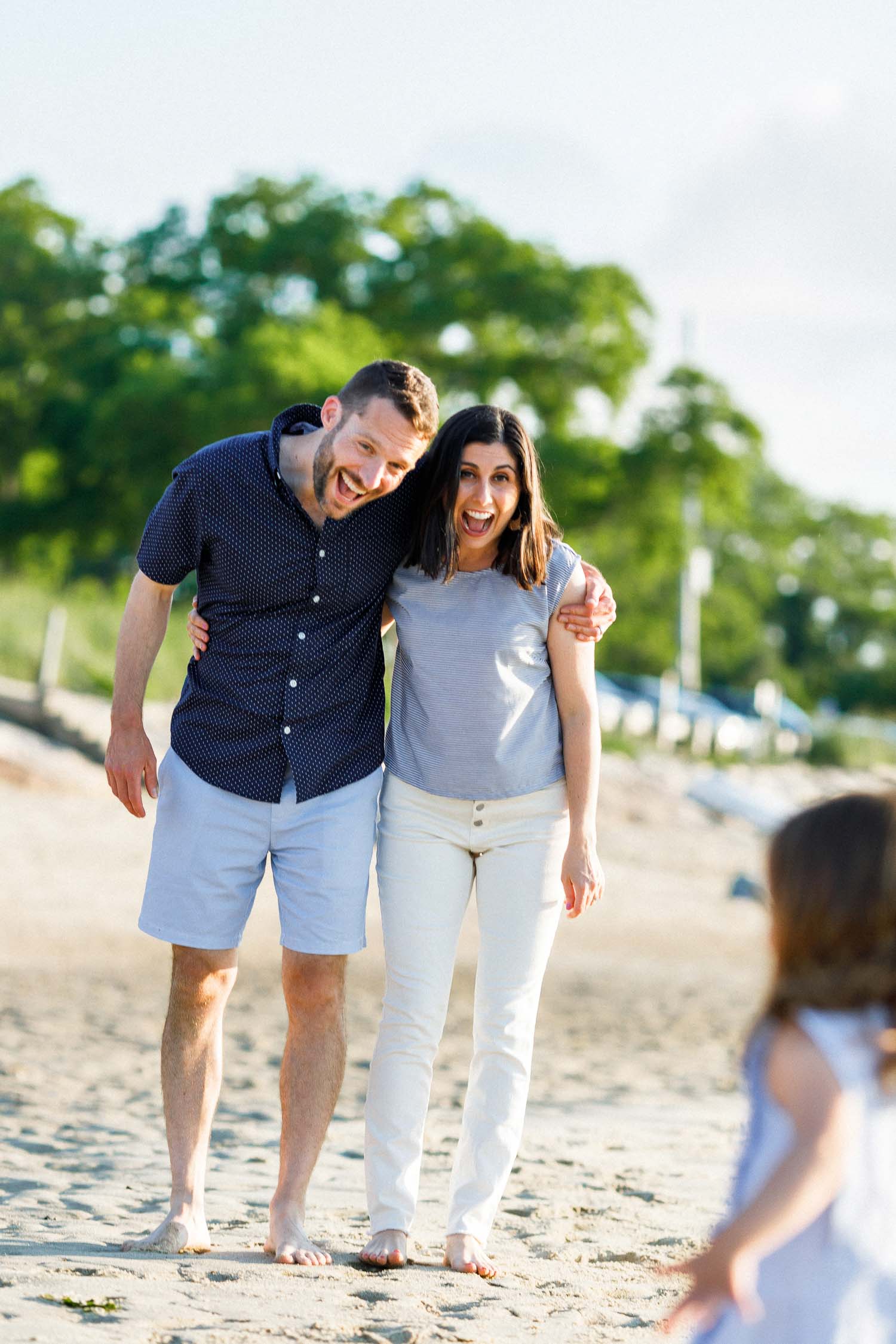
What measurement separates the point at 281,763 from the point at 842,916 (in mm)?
1948

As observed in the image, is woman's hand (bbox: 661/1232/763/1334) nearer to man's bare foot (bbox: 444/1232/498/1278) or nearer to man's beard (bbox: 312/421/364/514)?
man's bare foot (bbox: 444/1232/498/1278)

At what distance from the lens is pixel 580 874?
3785 millimetres

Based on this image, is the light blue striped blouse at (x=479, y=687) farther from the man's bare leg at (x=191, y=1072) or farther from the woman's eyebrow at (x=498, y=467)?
the man's bare leg at (x=191, y=1072)

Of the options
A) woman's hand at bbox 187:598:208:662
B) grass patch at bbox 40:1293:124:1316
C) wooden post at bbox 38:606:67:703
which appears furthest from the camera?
wooden post at bbox 38:606:67:703

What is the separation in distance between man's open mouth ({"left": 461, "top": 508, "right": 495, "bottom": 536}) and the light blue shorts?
0.67m

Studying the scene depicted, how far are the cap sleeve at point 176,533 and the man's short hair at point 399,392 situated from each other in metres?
0.45

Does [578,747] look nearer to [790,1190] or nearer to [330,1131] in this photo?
[790,1190]

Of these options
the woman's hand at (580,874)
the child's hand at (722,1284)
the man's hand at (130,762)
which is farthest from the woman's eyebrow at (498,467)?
the child's hand at (722,1284)

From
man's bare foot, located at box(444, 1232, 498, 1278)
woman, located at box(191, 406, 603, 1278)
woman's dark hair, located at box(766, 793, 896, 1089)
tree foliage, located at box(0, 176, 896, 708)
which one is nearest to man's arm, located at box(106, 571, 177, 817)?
woman, located at box(191, 406, 603, 1278)

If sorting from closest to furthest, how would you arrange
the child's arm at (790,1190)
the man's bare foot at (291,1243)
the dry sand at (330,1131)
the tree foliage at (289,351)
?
the child's arm at (790,1190) → the dry sand at (330,1131) → the man's bare foot at (291,1243) → the tree foliage at (289,351)

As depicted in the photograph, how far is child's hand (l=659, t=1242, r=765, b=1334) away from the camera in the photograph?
2.01 m

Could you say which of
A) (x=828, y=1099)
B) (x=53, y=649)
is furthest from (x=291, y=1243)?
(x=53, y=649)

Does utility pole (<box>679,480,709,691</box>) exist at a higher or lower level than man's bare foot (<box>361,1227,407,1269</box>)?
higher

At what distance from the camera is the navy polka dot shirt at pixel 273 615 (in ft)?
12.4
